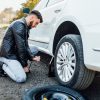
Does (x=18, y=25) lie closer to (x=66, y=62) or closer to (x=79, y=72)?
(x=66, y=62)

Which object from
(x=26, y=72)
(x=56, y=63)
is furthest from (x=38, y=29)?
(x=56, y=63)

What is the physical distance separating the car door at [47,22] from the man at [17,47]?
242 millimetres

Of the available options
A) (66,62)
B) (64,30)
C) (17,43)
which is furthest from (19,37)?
(66,62)

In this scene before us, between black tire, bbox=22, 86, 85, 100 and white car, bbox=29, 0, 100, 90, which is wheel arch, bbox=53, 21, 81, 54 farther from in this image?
black tire, bbox=22, 86, 85, 100

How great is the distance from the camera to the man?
5672 millimetres

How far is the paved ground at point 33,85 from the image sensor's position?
4961 mm

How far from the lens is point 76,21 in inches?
191

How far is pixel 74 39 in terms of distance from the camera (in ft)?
16.3

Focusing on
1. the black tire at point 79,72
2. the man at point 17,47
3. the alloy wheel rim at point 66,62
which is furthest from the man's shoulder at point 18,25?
the black tire at point 79,72

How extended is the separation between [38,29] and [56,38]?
1.16 meters

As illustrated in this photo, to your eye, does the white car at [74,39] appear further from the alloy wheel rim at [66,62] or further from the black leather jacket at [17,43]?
the black leather jacket at [17,43]

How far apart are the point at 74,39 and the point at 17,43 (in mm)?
1059

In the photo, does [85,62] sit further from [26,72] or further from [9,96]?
[26,72]

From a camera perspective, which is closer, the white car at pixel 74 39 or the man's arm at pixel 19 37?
the white car at pixel 74 39
